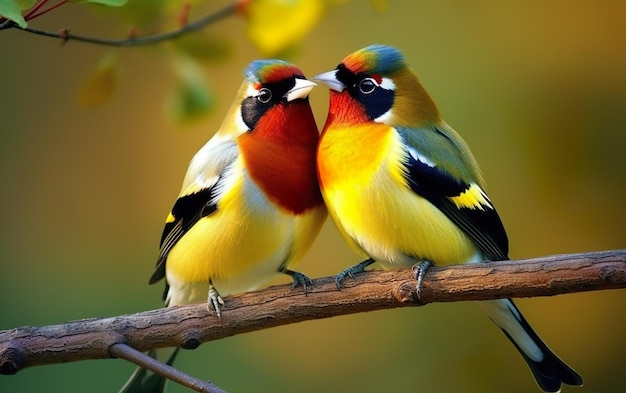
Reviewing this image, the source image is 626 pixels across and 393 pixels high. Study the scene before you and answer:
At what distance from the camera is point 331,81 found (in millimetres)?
1489

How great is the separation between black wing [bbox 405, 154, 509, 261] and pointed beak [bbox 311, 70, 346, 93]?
16 cm

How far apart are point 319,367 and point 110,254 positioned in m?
0.69

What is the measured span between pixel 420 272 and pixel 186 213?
18.6 inches

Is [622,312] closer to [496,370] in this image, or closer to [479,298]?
[496,370]

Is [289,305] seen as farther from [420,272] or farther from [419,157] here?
[419,157]

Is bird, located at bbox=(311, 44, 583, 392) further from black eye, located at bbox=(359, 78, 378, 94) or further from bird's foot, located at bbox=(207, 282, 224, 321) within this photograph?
bird's foot, located at bbox=(207, 282, 224, 321)

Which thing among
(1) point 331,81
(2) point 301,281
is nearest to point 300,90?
(1) point 331,81

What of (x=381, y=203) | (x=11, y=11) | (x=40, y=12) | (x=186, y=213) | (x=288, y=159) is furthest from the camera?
(x=186, y=213)

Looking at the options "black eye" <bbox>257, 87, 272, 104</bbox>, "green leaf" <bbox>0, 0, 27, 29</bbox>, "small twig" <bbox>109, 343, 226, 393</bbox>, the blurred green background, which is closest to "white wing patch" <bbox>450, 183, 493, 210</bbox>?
"black eye" <bbox>257, 87, 272, 104</bbox>

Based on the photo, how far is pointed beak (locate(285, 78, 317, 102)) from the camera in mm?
1482

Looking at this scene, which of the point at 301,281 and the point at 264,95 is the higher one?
the point at 264,95

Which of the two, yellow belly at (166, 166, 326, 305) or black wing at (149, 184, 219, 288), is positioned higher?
black wing at (149, 184, 219, 288)

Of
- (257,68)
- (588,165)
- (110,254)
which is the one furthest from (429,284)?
(110,254)

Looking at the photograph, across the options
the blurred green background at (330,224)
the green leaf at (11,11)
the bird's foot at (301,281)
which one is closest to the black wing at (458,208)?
the bird's foot at (301,281)
